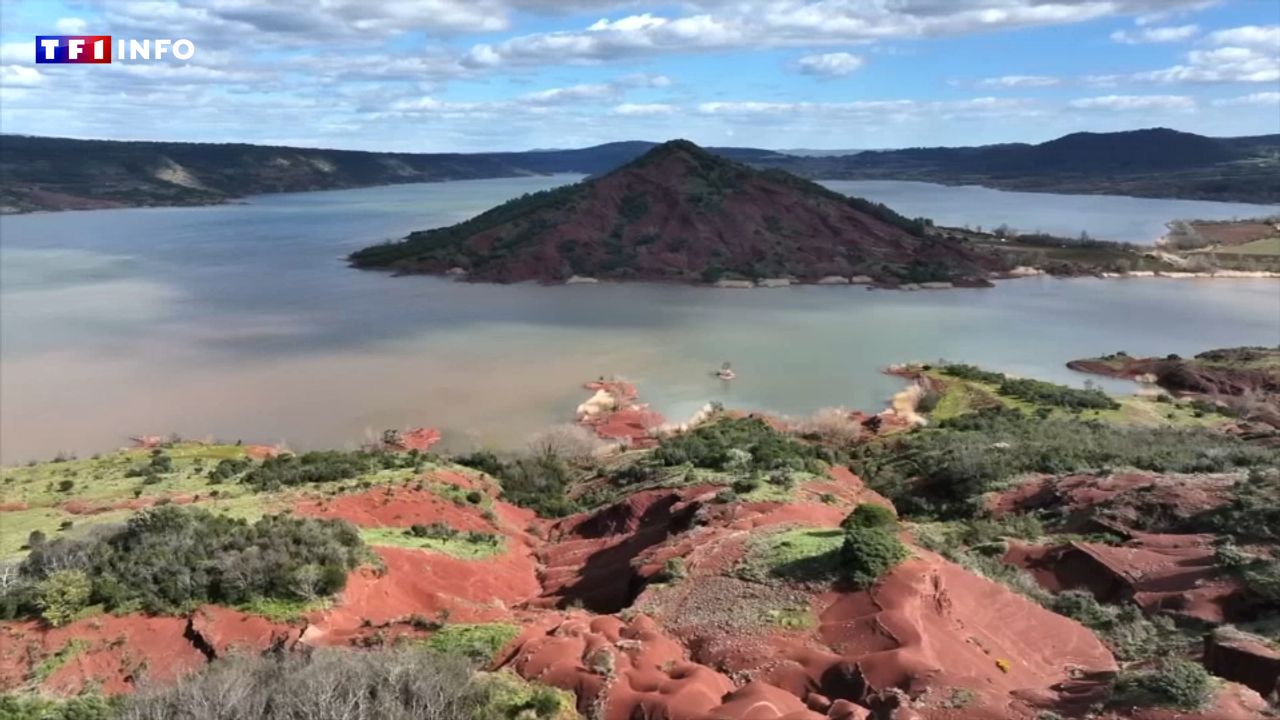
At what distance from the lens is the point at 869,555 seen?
41.9ft

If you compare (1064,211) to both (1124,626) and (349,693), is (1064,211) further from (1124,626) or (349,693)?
(349,693)

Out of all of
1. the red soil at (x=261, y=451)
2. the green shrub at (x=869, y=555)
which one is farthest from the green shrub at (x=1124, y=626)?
the red soil at (x=261, y=451)

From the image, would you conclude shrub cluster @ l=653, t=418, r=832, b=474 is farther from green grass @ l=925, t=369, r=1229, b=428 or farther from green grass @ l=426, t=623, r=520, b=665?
green grass @ l=426, t=623, r=520, b=665

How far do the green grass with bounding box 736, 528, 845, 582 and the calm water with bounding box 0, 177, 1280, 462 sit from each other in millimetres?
19690

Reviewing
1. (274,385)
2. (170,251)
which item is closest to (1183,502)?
(274,385)

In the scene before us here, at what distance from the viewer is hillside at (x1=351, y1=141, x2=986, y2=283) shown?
3002 inches

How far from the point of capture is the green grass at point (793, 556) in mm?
13312

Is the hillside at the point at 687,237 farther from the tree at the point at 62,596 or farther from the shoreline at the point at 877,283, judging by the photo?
the tree at the point at 62,596

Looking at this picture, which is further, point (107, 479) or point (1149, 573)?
point (107, 479)

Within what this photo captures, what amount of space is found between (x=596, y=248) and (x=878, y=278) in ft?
79.6

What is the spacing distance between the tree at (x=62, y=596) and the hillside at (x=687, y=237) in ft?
205

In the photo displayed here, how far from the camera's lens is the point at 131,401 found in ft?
119

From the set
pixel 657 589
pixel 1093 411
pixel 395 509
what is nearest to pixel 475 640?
pixel 657 589

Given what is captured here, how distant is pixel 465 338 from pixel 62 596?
3713 cm
